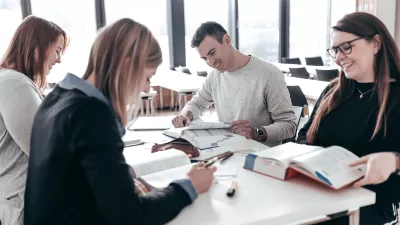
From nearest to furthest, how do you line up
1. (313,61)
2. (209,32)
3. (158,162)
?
(158,162)
(209,32)
(313,61)

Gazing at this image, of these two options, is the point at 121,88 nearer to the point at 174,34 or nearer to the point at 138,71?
the point at 138,71

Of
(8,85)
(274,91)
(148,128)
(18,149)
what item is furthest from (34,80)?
(274,91)

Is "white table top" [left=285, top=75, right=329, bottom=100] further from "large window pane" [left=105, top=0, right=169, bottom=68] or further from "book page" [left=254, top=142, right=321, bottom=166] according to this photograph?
"large window pane" [left=105, top=0, right=169, bottom=68]

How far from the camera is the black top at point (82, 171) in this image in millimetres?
924

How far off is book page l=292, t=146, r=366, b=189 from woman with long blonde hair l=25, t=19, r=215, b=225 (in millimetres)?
387

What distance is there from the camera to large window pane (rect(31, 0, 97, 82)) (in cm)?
738

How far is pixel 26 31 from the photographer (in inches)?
68.7

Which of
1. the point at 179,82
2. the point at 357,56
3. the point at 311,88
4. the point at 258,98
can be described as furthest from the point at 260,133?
the point at 179,82

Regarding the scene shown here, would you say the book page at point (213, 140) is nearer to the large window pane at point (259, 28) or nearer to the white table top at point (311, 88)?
the white table top at point (311, 88)

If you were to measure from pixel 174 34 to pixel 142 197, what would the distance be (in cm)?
739

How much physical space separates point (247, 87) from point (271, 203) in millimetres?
1268

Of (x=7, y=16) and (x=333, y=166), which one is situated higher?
(x=7, y=16)

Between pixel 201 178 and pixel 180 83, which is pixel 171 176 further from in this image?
pixel 180 83

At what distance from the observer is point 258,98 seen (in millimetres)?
2361
